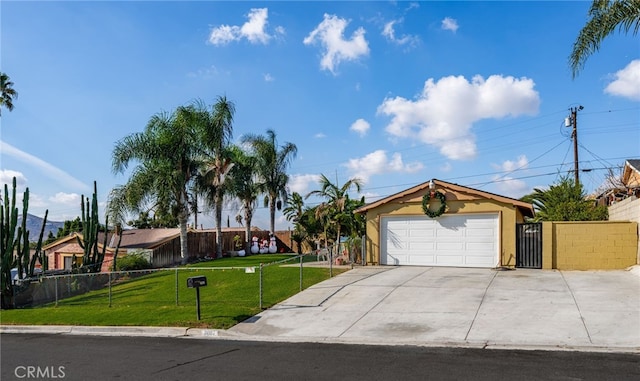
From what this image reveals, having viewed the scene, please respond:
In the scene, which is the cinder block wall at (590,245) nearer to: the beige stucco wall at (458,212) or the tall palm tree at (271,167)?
the beige stucco wall at (458,212)

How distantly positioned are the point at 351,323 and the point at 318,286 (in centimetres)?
481

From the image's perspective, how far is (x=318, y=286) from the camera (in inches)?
637

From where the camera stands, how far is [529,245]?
19062mm

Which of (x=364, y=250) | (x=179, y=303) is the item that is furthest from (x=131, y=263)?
(x=364, y=250)

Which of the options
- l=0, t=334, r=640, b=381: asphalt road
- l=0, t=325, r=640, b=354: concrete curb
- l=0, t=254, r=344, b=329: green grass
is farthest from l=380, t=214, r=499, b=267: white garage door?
l=0, t=334, r=640, b=381: asphalt road

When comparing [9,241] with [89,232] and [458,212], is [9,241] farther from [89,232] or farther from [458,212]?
[458,212]

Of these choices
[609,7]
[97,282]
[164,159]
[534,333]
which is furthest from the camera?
[164,159]

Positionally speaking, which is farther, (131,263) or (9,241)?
(131,263)

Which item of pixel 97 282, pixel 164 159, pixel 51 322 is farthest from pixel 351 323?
pixel 164 159

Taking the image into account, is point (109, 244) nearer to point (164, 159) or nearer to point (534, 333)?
point (164, 159)

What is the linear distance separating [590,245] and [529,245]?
6.83 ft

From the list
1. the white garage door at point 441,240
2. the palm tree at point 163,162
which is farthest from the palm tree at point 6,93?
the white garage door at point 441,240

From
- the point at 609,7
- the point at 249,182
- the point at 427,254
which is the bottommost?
the point at 427,254

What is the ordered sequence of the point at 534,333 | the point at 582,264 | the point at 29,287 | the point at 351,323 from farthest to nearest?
the point at 29,287
the point at 582,264
the point at 351,323
the point at 534,333
